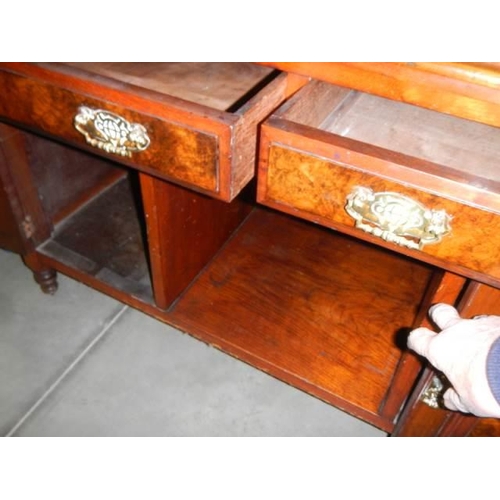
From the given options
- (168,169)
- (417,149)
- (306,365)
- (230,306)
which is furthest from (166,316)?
(417,149)

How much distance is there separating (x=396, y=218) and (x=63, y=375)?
68 cm

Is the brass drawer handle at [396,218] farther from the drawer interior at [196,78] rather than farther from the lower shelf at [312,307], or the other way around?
the lower shelf at [312,307]

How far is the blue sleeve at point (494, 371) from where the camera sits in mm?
435

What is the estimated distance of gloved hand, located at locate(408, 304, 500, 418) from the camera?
45 cm

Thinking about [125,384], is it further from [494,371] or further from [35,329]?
[494,371]

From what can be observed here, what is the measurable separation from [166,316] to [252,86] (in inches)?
16.1

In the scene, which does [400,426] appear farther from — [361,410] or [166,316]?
[166,316]

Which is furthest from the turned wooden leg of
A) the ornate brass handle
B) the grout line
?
the ornate brass handle

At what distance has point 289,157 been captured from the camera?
47 centimetres

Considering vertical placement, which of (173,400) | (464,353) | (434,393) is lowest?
(173,400)

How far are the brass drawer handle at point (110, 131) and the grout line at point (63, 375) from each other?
48 centimetres

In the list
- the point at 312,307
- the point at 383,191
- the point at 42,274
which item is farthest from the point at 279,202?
the point at 42,274

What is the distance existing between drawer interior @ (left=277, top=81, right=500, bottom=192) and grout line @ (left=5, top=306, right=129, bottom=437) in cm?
59

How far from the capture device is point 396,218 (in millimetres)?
459
